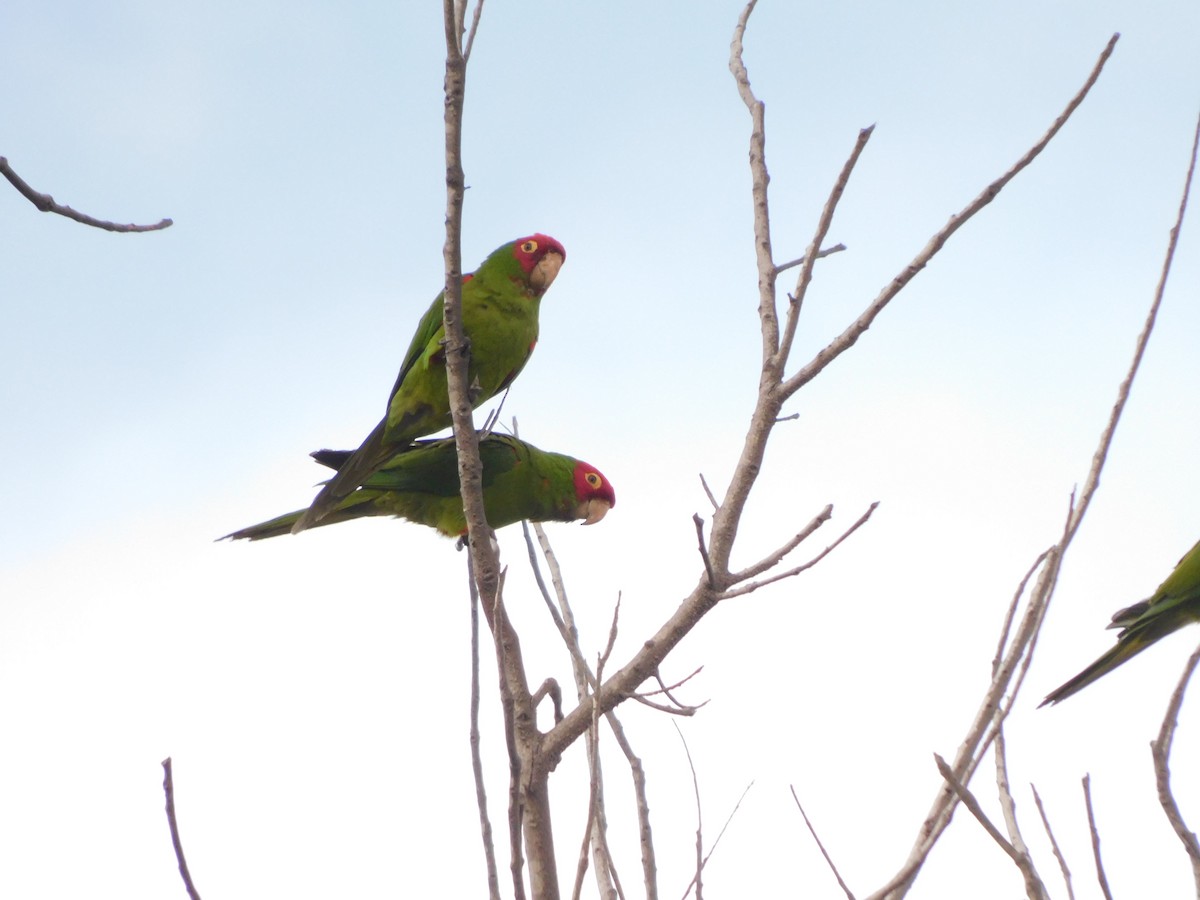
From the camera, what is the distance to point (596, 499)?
6.02 m

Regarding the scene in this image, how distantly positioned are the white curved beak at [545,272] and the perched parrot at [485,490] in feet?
2.65

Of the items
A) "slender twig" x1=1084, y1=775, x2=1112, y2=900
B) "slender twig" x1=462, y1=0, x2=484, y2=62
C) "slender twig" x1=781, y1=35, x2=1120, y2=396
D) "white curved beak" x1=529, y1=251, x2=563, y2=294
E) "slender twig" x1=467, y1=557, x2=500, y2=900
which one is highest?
"white curved beak" x1=529, y1=251, x2=563, y2=294

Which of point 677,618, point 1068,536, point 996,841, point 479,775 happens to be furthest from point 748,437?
point 996,841

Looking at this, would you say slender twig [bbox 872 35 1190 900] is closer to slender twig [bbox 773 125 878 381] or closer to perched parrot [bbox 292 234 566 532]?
slender twig [bbox 773 125 878 381]

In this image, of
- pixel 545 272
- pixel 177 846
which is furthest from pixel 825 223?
pixel 545 272

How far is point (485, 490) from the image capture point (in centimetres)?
566

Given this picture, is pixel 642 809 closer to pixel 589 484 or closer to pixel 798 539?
pixel 798 539

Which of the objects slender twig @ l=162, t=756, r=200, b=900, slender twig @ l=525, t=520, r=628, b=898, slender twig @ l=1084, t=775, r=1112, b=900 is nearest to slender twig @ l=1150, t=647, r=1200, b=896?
slender twig @ l=1084, t=775, r=1112, b=900

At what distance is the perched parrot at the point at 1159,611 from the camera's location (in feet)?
15.1

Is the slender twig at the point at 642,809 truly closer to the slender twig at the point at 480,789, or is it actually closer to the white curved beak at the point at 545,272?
the slender twig at the point at 480,789

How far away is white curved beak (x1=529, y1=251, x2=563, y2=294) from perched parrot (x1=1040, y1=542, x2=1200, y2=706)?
2.91 metres

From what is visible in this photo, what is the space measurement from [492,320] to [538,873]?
119 inches

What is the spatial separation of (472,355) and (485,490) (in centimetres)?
95

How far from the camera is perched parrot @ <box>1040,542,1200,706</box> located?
181 inches
